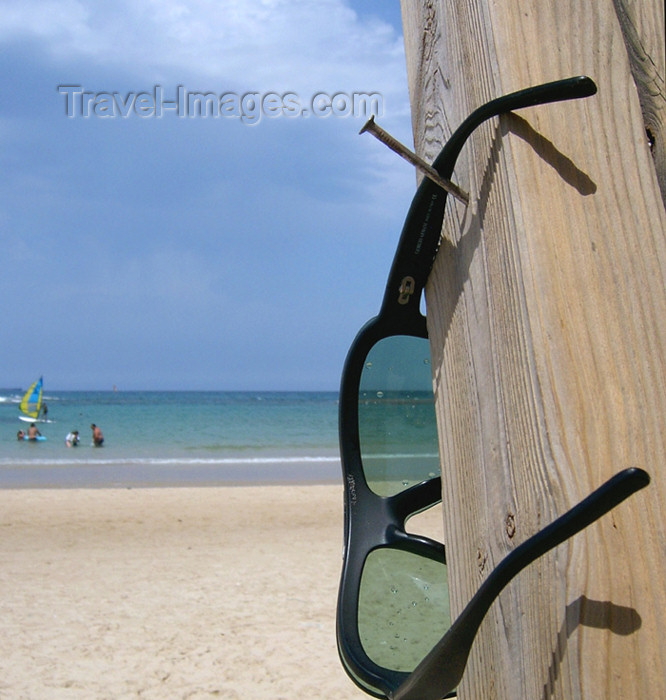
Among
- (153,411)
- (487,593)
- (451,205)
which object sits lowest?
(153,411)

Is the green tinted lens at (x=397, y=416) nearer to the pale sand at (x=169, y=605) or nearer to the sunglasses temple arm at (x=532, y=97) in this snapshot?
the sunglasses temple arm at (x=532, y=97)

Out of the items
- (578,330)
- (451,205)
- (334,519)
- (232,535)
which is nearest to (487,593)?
(578,330)

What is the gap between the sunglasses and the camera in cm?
64

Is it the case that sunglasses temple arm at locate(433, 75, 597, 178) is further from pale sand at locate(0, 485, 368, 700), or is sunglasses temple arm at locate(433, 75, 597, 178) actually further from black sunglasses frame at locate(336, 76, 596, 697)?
pale sand at locate(0, 485, 368, 700)

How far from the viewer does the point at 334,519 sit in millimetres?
9328

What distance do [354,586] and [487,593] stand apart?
0.91ft

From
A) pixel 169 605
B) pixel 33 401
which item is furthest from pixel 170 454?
pixel 169 605

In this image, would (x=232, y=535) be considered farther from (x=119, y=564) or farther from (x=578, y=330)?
(x=578, y=330)

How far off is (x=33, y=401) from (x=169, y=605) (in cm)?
2753

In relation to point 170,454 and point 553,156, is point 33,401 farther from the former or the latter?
point 553,156

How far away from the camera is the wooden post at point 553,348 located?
1.36ft

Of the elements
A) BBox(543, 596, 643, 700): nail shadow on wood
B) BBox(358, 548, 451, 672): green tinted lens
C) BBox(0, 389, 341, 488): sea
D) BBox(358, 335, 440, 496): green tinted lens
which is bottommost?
BBox(0, 389, 341, 488): sea

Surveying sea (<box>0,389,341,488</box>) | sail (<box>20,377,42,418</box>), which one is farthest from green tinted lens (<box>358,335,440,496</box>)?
sail (<box>20,377,42,418</box>)

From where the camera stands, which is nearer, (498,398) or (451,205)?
(498,398)
